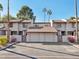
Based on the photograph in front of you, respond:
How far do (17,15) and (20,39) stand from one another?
46.4 meters

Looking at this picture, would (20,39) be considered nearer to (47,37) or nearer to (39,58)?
(47,37)

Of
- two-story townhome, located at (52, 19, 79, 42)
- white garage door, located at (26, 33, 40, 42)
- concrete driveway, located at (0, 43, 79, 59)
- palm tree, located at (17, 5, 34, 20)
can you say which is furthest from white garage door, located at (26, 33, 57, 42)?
palm tree, located at (17, 5, 34, 20)

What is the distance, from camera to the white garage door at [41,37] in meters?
46.0

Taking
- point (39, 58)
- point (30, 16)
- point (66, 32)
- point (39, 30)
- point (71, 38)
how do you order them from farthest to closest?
1. point (30, 16)
2. point (66, 32)
3. point (39, 30)
4. point (71, 38)
5. point (39, 58)

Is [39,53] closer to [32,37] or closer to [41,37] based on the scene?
[32,37]

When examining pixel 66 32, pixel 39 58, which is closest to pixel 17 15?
pixel 66 32

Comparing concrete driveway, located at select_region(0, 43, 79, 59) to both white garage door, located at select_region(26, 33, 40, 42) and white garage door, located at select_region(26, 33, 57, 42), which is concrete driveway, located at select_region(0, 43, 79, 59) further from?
white garage door, located at select_region(26, 33, 57, 42)

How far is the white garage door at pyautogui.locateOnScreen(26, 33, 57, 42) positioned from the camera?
45969 millimetres

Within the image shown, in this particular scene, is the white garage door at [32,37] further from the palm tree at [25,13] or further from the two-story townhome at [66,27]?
the palm tree at [25,13]

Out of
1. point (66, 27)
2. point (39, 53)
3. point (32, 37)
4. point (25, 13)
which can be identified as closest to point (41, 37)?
point (32, 37)

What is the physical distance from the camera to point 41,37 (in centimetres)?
4634

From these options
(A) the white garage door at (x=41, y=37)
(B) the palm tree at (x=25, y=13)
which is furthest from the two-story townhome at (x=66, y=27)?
(B) the palm tree at (x=25, y=13)

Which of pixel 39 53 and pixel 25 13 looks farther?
pixel 25 13

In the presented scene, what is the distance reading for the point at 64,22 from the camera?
5931cm
